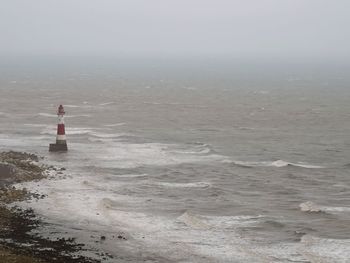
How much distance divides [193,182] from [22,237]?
14.8m

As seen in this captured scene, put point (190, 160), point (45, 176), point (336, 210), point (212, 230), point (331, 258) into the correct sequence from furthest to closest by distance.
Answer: point (190, 160) < point (45, 176) < point (336, 210) < point (212, 230) < point (331, 258)

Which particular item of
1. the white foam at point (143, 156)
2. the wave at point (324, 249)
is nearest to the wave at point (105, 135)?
the white foam at point (143, 156)

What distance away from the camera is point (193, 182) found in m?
39.0

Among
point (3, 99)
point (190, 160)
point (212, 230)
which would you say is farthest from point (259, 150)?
point (3, 99)

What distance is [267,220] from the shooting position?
1209 inches

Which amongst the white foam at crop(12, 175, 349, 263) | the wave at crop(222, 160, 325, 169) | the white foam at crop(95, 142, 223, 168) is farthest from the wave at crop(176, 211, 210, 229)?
the wave at crop(222, 160, 325, 169)

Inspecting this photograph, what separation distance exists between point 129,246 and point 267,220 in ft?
25.0

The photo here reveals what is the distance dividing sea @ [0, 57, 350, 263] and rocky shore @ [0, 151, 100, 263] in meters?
0.66

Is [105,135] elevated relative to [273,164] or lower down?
elevated

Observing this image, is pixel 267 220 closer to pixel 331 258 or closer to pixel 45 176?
pixel 331 258

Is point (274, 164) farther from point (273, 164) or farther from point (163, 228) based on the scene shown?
point (163, 228)

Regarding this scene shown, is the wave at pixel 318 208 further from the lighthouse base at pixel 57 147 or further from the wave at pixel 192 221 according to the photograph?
the lighthouse base at pixel 57 147

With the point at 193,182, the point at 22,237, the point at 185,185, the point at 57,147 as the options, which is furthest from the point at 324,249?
the point at 57,147

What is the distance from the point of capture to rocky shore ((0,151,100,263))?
76.8 ft
